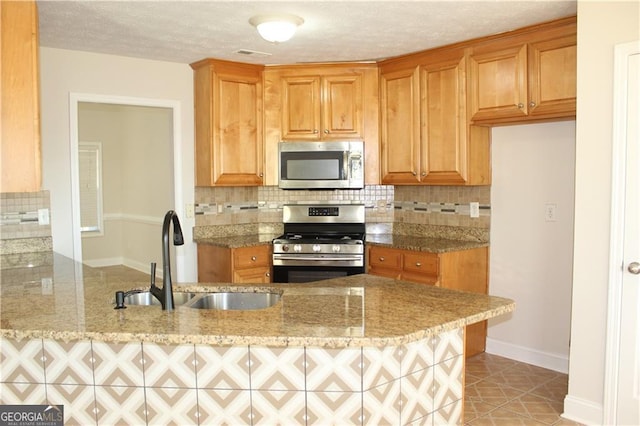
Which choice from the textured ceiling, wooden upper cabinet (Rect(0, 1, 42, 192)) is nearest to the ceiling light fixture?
the textured ceiling

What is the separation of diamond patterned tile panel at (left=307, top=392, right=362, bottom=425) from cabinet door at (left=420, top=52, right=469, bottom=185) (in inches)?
101

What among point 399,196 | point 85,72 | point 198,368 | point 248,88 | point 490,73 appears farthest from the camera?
point 399,196

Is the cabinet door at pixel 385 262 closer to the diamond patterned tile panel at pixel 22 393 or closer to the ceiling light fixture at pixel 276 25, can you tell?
the ceiling light fixture at pixel 276 25

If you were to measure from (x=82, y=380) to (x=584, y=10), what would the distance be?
299 centimetres

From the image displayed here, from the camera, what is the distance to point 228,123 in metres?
4.62

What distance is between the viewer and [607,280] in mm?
2967

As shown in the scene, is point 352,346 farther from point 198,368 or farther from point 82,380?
point 82,380

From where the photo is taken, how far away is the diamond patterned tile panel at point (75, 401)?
2.09 meters

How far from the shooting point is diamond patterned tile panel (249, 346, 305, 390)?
1999 mm

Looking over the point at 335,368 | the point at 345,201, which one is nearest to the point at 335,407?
the point at 335,368

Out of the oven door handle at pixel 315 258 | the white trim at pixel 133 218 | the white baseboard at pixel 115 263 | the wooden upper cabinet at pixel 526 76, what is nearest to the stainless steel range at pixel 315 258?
the oven door handle at pixel 315 258

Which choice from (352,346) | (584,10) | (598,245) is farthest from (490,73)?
(352,346)

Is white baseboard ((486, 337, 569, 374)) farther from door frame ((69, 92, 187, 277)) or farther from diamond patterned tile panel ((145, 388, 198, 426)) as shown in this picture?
diamond patterned tile panel ((145, 388, 198, 426))

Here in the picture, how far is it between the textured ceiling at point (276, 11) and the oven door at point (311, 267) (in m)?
1.60
